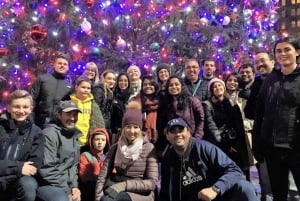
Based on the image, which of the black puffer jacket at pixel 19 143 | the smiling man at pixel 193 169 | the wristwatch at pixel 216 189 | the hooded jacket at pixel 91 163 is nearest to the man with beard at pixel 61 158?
the black puffer jacket at pixel 19 143

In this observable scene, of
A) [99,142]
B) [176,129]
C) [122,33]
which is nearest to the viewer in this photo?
[176,129]

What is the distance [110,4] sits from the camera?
9352 millimetres

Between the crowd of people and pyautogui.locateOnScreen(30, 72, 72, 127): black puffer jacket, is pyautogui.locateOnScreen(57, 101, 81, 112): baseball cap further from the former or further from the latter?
pyautogui.locateOnScreen(30, 72, 72, 127): black puffer jacket

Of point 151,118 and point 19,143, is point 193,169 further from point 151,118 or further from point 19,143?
point 19,143

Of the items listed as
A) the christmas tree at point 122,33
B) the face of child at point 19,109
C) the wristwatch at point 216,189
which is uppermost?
the christmas tree at point 122,33

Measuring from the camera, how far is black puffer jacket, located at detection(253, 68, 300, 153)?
333cm

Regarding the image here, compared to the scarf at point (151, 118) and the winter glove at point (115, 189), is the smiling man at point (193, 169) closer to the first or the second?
the winter glove at point (115, 189)

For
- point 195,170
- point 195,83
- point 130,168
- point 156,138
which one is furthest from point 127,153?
point 195,83

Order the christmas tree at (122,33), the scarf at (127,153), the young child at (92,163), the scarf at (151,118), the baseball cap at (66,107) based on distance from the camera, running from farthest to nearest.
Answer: the christmas tree at (122,33), the scarf at (151,118), the young child at (92,163), the baseball cap at (66,107), the scarf at (127,153)

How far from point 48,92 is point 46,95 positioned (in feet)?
0.16

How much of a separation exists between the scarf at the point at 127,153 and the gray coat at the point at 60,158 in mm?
491

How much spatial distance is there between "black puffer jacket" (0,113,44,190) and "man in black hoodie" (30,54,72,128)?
3.55ft

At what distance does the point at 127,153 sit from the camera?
4051 millimetres

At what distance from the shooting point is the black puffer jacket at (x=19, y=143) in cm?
387
